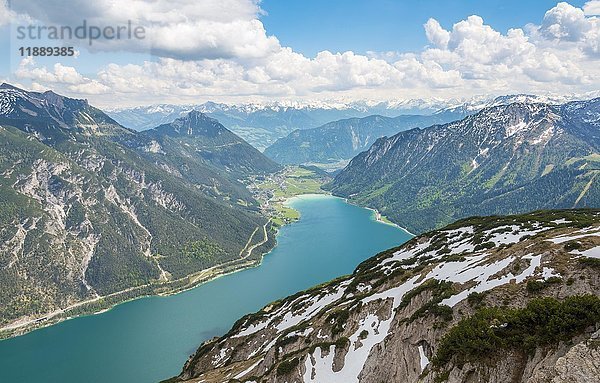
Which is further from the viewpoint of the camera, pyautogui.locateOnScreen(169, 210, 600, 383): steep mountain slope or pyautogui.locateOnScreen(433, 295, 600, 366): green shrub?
pyautogui.locateOnScreen(169, 210, 600, 383): steep mountain slope

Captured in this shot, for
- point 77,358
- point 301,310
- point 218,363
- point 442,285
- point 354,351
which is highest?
point 442,285

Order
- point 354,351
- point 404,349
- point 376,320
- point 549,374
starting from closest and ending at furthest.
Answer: point 549,374 < point 404,349 < point 354,351 < point 376,320

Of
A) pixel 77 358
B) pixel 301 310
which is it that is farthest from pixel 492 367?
pixel 77 358

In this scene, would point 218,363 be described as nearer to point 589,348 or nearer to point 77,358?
point 589,348

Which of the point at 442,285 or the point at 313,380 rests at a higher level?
the point at 442,285

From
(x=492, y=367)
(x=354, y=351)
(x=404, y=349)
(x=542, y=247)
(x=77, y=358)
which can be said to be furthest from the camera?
(x=77, y=358)

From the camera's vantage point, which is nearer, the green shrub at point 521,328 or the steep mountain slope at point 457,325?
the green shrub at point 521,328

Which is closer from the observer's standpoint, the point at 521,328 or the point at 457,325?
the point at 521,328

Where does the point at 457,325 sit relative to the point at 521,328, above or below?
below
